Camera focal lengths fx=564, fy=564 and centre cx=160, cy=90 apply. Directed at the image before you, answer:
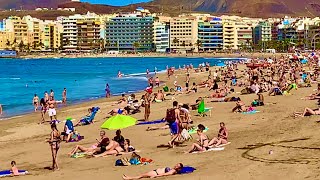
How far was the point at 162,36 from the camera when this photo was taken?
18512 centimetres

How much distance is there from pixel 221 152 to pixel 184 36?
172809 millimetres

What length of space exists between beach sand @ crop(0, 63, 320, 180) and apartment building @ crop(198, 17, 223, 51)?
6466 inches

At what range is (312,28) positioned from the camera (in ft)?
536

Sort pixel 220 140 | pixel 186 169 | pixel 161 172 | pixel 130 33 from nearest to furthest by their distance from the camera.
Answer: pixel 161 172, pixel 186 169, pixel 220 140, pixel 130 33

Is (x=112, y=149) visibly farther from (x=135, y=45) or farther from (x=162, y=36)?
(x=162, y=36)

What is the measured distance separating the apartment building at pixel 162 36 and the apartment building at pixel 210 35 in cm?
1048

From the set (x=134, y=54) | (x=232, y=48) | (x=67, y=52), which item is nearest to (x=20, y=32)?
(x=67, y=52)

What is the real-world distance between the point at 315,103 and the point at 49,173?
11552 mm

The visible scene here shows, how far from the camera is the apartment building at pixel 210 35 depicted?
18325cm

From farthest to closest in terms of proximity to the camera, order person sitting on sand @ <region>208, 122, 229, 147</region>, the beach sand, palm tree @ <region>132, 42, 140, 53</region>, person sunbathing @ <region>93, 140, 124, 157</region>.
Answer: palm tree @ <region>132, 42, 140, 53</region>
person sunbathing @ <region>93, 140, 124, 157</region>
person sitting on sand @ <region>208, 122, 229, 147</region>
the beach sand

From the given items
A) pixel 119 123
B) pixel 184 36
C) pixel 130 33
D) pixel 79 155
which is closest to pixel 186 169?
pixel 119 123

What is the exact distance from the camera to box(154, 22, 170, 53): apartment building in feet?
606

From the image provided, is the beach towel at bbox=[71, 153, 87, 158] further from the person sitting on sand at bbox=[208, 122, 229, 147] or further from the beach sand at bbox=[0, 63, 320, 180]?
the person sitting on sand at bbox=[208, 122, 229, 147]

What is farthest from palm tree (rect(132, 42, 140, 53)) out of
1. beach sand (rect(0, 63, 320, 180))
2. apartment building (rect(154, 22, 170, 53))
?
beach sand (rect(0, 63, 320, 180))
